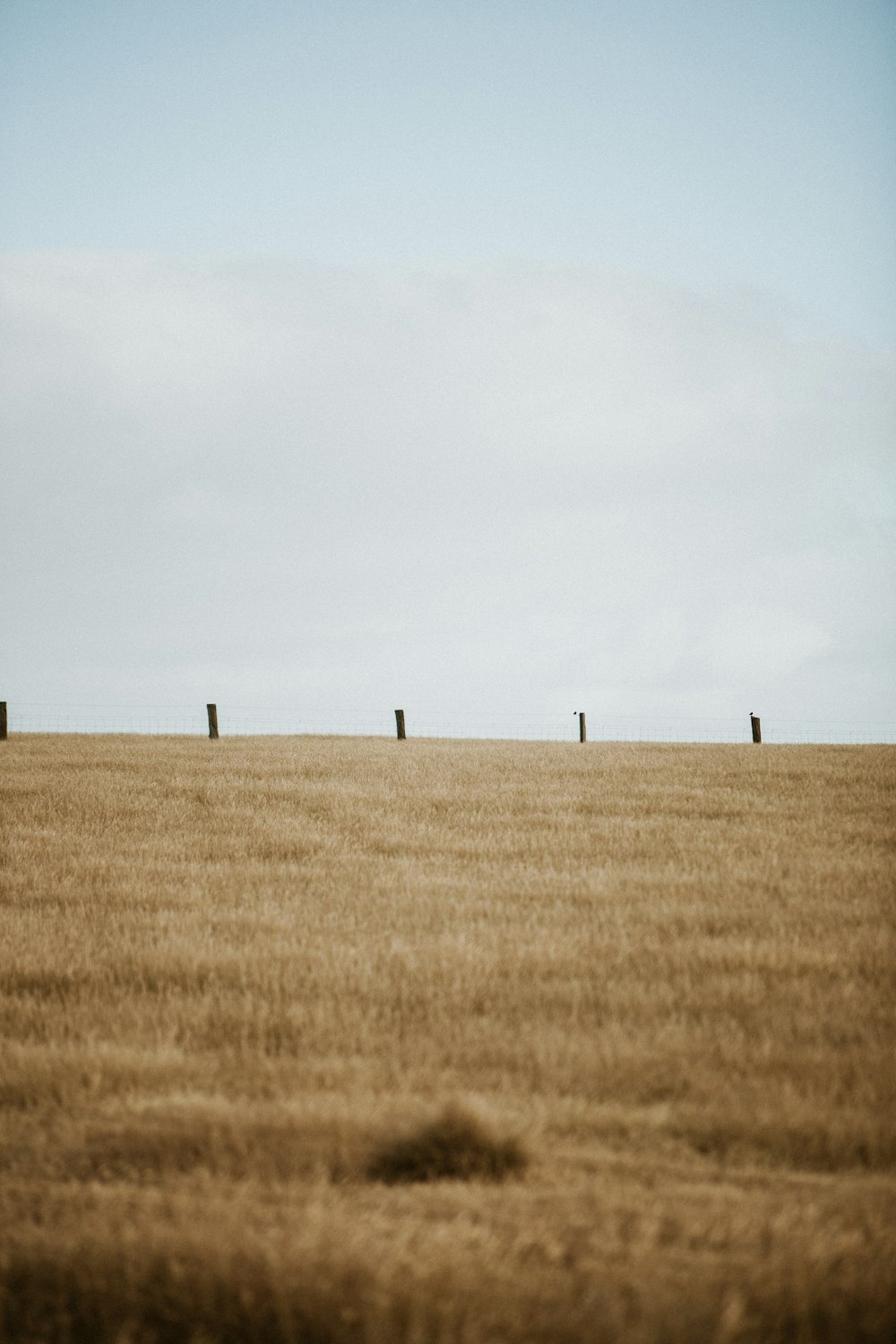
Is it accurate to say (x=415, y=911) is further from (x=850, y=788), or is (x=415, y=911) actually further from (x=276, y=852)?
(x=850, y=788)

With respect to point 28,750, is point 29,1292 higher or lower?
lower

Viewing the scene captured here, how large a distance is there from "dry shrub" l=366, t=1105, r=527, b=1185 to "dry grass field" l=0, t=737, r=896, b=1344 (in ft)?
0.04

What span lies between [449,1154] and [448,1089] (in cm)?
103

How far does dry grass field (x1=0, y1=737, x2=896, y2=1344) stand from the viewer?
8.07 feet

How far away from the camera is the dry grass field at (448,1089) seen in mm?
2461

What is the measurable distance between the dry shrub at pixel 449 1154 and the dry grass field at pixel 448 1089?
0.5 inches

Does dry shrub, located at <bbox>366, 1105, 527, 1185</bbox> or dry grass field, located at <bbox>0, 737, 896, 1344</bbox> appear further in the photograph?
dry shrub, located at <bbox>366, 1105, 527, 1185</bbox>

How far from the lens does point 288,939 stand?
24.6 ft

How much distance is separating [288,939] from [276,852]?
13.6 feet

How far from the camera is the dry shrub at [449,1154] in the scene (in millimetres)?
3365

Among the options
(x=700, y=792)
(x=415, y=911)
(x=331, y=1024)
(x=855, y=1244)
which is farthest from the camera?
(x=700, y=792)

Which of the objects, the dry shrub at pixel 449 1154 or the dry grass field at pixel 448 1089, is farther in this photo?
the dry shrub at pixel 449 1154

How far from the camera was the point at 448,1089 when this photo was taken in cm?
444

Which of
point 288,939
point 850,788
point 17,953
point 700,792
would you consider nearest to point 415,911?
point 288,939
